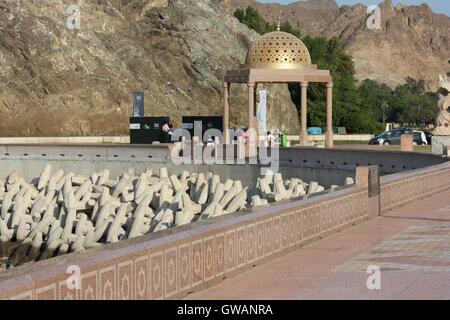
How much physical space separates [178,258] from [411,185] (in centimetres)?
1203

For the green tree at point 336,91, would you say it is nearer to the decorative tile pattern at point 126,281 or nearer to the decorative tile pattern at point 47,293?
the decorative tile pattern at point 126,281

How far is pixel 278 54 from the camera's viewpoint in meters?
45.9

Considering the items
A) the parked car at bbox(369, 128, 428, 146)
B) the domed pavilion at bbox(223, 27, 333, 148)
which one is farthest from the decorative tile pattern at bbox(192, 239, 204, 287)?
the parked car at bbox(369, 128, 428, 146)

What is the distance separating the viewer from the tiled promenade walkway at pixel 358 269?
34.6ft

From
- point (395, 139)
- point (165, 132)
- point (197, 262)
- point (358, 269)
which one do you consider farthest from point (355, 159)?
point (395, 139)

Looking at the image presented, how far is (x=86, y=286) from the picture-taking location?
870 centimetres

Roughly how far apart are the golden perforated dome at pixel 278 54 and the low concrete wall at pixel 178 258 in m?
30.6

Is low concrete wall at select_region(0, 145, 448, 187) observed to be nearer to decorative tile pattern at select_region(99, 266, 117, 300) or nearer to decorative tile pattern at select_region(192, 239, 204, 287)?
decorative tile pattern at select_region(192, 239, 204, 287)

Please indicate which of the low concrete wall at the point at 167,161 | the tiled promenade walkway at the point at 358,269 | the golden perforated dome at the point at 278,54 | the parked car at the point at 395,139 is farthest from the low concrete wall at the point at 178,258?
the parked car at the point at 395,139

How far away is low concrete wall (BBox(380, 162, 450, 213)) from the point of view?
19.8 m

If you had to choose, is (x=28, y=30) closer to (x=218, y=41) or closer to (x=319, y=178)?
(x=218, y=41)
